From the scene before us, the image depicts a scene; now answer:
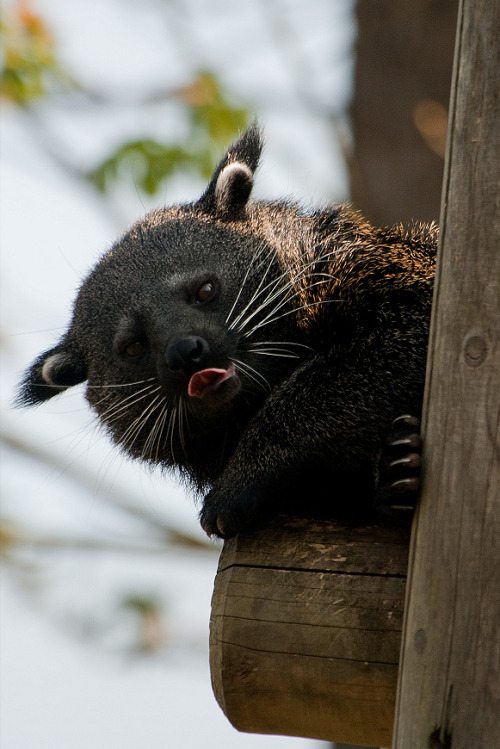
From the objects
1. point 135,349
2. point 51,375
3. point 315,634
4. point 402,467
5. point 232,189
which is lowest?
point 315,634

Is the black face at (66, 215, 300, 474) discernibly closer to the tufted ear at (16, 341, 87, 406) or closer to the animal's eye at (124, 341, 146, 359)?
the animal's eye at (124, 341, 146, 359)

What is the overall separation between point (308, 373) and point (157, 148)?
4.69 meters

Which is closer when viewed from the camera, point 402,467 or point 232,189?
point 402,467

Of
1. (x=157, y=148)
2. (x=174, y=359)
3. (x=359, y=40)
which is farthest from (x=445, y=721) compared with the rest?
(x=359, y=40)

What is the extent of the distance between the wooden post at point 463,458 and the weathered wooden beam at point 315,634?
1.76 ft

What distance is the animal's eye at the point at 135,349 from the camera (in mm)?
4988

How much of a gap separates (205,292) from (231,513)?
1472 millimetres

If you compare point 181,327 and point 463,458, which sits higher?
point 181,327

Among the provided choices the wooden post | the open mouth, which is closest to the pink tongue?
the open mouth

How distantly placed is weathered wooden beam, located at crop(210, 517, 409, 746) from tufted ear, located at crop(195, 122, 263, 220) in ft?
7.93

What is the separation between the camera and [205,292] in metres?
4.91

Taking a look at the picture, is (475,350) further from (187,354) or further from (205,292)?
(205,292)

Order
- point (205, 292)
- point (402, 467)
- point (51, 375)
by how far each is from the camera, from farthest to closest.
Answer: point (51, 375)
point (205, 292)
point (402, 467)

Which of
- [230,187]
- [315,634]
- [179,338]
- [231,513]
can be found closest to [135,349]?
[179,338]
